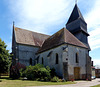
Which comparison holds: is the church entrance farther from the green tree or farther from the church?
the green tree

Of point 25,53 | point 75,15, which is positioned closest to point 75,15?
point 75,15

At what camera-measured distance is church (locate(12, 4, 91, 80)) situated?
65.5 ft

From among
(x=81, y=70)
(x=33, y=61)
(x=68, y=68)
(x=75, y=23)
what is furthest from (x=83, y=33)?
(x=33, y=61)

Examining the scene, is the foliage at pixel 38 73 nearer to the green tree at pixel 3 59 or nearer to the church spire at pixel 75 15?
the green tree at pixel 3 59

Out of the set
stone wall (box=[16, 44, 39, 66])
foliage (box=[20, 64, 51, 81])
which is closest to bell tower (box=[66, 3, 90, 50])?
stone wall (box=[16, 44, 39, 66])

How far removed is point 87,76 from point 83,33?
40.5ft

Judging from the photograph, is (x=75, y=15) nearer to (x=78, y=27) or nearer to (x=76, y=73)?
(x=78, y=27)

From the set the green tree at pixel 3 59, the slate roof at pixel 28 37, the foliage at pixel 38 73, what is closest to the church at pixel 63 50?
the slate roof at pixel 28 37

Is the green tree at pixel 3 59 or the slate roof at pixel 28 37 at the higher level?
the slate roof at pixel 28 37

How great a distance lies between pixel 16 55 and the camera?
28438 mm

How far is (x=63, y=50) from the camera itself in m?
19.5

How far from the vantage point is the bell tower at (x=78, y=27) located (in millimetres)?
28828

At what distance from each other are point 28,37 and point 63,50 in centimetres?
1467

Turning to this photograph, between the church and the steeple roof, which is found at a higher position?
the steeple roof
